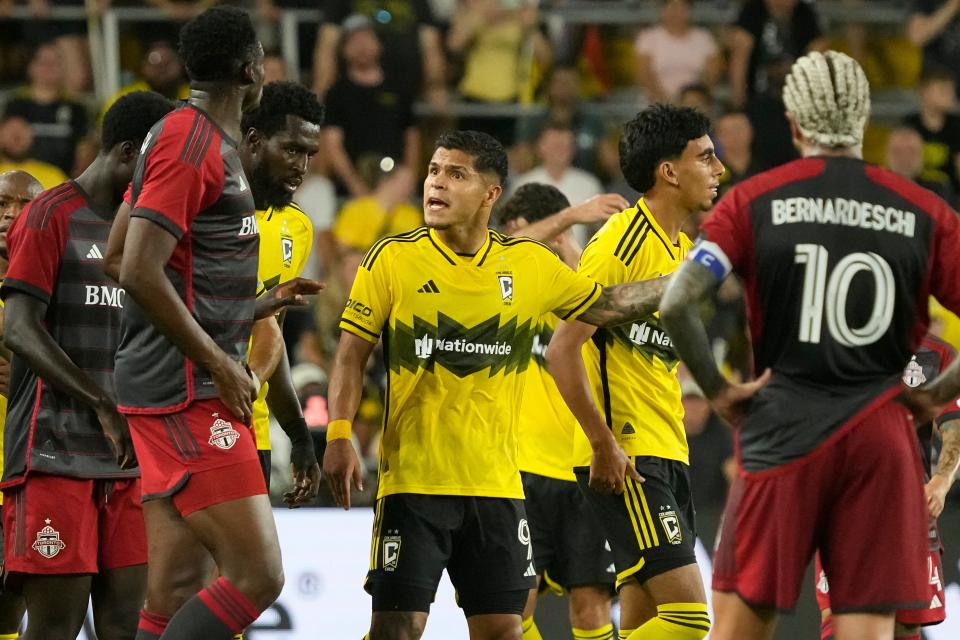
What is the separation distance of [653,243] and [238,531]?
2.64 metres

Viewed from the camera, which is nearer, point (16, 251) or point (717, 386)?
point (717, 386)

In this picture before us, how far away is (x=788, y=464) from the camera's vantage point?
16.2 ft

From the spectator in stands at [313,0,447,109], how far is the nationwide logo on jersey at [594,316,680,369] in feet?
25.4

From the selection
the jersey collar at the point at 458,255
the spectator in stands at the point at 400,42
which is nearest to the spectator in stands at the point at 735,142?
the spectator in stands at the point at 400,42

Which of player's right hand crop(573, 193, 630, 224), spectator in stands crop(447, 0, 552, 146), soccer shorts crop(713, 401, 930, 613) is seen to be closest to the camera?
soccer shorts crop(713, 401, 930, 613)

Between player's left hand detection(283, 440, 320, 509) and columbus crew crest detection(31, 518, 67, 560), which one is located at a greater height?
player's left hand detection(283, 440, 320, 509)

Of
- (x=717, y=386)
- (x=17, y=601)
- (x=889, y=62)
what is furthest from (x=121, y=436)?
(x=889, y=62)

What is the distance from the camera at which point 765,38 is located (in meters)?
14.6

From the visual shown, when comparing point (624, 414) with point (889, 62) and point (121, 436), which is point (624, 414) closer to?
point (121, 436)

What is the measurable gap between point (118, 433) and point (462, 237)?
1.71m

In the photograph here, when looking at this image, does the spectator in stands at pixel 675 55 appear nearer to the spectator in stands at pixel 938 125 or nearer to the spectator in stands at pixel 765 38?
the spectator in stands at pixel 765 38

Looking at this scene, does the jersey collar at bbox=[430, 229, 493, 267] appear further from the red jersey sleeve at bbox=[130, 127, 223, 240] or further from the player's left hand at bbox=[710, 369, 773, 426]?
the player's left hand at bbox=[710, 369, 773, 426]

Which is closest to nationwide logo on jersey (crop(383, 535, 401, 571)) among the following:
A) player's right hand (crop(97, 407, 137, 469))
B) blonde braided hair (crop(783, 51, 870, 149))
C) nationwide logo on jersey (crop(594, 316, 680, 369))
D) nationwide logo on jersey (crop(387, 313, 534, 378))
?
nationwide logo on jersey (crop(387, 313, 534, 378))

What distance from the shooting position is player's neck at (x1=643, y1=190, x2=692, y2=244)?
719cm
